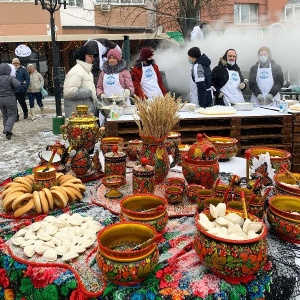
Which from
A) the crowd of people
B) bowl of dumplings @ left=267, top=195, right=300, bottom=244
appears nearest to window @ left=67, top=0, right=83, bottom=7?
the crowd of people

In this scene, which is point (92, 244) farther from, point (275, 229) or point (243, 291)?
point (275, 229)

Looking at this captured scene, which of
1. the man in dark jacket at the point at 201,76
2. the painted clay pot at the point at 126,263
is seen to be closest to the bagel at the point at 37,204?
the painted clay pot at the point at 126,263

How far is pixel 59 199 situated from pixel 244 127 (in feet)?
7.56

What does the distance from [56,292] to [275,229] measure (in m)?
0.91

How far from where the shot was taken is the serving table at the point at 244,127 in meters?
3.61

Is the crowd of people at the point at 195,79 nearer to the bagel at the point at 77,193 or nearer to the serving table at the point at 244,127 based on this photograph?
the serving table at the point at 244,127

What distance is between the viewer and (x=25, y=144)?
7234 mm

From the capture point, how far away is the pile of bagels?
72.1 inches

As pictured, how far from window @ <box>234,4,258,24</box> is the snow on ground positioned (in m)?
12.2

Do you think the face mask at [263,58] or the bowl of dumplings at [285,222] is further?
the face mask at [263,58]

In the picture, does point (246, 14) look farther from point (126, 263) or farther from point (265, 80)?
point (126, 263)

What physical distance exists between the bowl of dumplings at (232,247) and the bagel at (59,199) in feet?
2.63

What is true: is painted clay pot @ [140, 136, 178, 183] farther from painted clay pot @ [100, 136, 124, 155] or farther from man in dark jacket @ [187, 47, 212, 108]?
man in dark jacket @ [187, 47, 212, 108]

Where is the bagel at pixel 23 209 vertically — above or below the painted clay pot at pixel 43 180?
below
